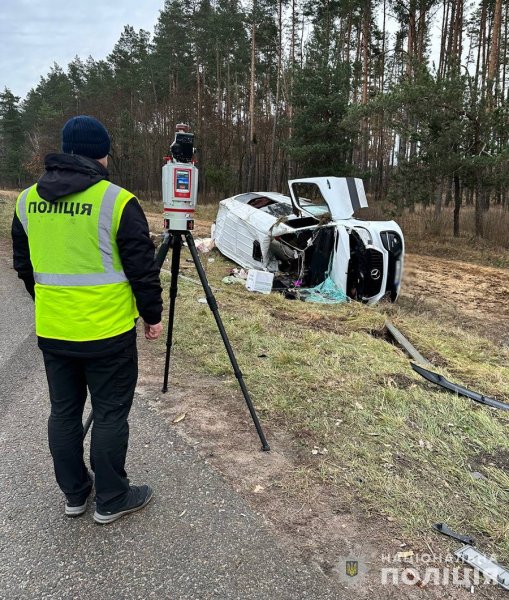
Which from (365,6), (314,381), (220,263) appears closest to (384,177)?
(365,6)

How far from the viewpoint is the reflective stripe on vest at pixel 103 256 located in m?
1.91

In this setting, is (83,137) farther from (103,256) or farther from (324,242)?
(324,242)

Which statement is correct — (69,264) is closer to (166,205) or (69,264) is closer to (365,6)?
(166,205)

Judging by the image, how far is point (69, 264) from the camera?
196 cm

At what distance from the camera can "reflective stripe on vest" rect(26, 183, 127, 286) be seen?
191cm

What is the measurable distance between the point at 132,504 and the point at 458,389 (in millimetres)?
2827

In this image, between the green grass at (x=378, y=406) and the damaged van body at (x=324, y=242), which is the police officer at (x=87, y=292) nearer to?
the green grass at (x=378, y=406)

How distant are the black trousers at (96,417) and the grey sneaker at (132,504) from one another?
32mm

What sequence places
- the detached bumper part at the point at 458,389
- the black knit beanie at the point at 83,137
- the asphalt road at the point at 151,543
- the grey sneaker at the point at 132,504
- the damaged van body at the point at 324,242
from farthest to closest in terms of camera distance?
1. the damaged van body at the point at 324,242
2. the detached bumper part at the point at 458,389
3. the grey sneaker at the point at 132,504
4. the black knit beanie at the point at 83,137
5. the asphalt road at the point at 151,543

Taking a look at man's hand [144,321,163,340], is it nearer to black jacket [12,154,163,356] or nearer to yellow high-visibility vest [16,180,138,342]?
black jacket [12,154,163,356]

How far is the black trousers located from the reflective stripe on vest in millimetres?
347

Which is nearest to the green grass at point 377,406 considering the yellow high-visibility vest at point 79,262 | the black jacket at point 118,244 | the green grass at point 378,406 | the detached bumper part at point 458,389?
the green grass at point 378,406

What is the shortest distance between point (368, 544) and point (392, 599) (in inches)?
11.3

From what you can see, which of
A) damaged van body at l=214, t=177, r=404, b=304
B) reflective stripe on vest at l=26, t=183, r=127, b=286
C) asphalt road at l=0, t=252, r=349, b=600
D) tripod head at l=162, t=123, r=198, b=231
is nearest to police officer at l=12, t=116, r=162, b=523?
reflective stripe on vest at l=26, t=183, r=127, b=286
